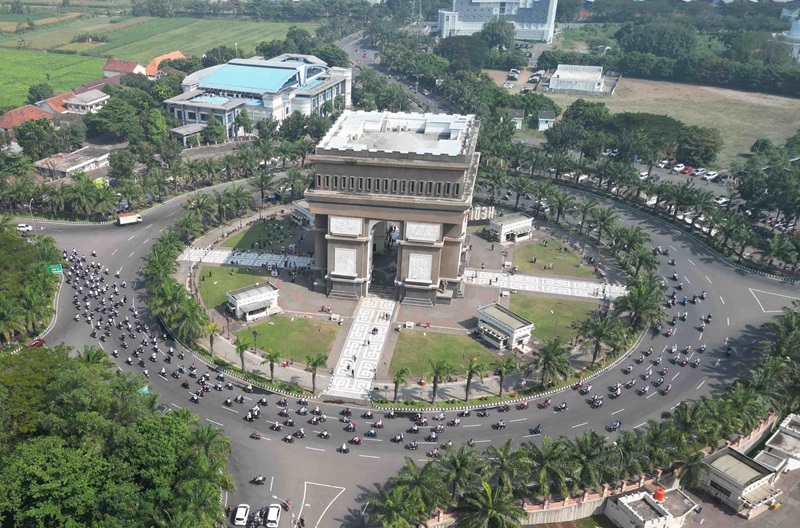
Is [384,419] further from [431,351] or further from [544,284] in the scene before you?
[544,284]

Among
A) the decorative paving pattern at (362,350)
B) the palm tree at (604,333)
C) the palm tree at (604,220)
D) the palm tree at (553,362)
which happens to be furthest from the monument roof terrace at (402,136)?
the palm tree at (553,362)

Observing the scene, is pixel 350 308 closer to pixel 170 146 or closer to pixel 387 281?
pixel 387 281

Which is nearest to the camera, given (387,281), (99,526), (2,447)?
(99,526)

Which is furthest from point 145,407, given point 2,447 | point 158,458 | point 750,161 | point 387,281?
point 750,161

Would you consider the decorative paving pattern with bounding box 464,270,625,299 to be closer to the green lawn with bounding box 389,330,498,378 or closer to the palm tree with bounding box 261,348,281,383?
the green lawn with bounding box 389,330,498,378

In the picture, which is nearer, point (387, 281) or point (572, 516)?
point (572, 516)

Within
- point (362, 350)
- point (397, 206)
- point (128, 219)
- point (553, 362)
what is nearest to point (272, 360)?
point (362, 350)

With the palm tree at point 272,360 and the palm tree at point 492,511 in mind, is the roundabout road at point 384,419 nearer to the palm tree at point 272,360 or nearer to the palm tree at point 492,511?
the palm tree at point 272,360
